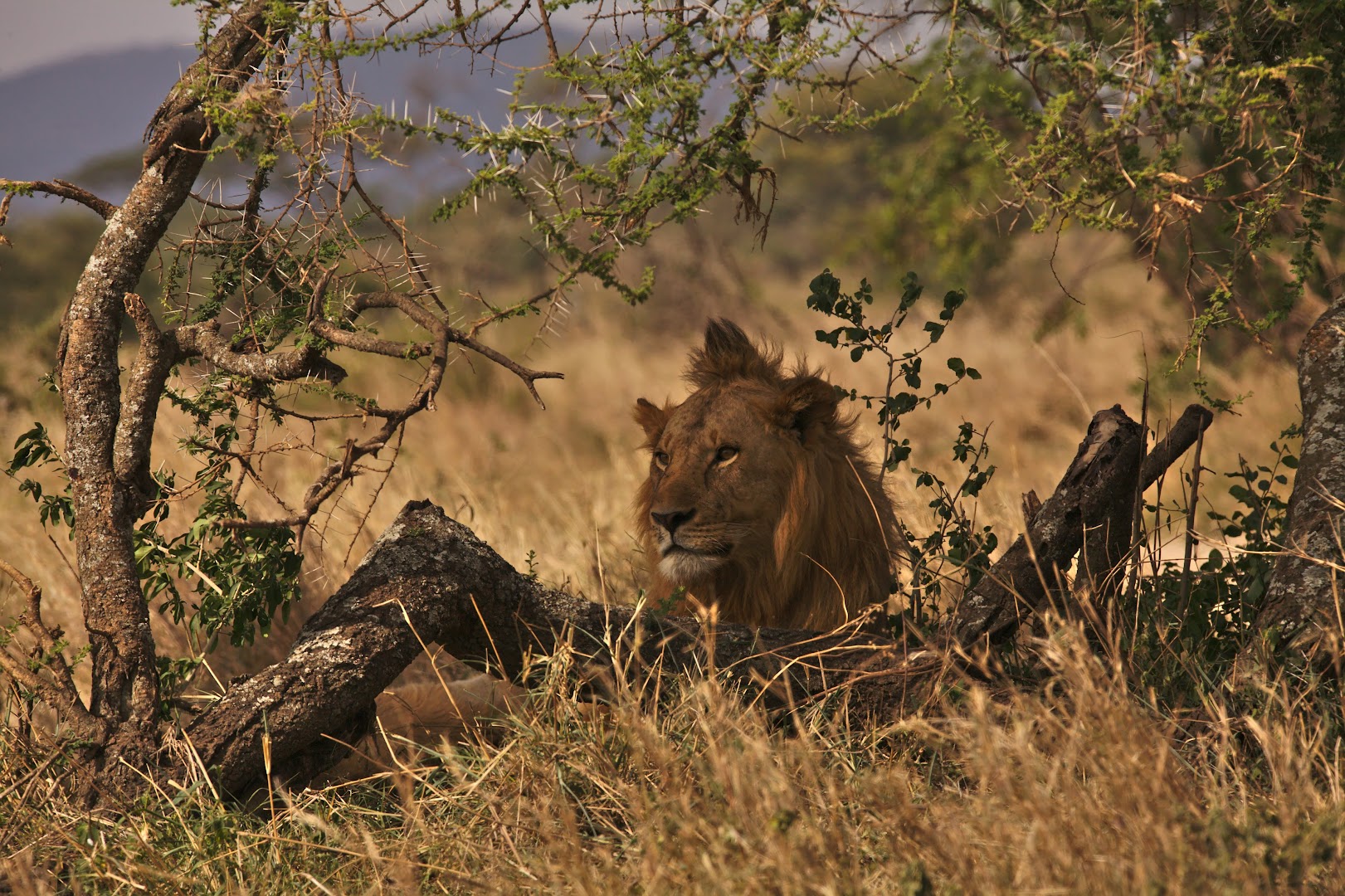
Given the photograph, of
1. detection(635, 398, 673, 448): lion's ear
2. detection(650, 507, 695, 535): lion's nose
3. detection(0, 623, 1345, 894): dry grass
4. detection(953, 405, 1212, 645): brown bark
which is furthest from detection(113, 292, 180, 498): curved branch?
detection(953, 405, 1212, 645): brown bark

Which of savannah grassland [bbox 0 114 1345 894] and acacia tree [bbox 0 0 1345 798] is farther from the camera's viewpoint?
acacia tree [bbox 0 0 1345 798]

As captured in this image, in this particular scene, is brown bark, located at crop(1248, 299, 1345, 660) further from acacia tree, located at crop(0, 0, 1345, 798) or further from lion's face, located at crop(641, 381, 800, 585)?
lion's face, located at crop(641, 381, 800, 585)

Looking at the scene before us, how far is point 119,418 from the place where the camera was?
3791 mm

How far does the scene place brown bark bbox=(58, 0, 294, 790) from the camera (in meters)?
3.66

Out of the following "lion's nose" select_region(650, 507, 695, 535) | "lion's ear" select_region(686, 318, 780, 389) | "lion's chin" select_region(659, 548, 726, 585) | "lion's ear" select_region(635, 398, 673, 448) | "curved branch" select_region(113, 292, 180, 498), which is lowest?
"lion's chin" select_region(659, 548, 726, 585)

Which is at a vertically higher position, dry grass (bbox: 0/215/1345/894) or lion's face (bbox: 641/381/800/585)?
lion's face (bbox: 641/381/800/585)

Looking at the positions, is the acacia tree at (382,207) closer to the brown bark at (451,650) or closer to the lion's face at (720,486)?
the brown bark at (451,650)

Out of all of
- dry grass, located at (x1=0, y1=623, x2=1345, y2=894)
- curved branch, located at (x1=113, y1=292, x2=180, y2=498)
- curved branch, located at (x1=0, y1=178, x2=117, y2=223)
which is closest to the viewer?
dry grass, located at (x1=0, y1=623, x2=1345, y2=894)

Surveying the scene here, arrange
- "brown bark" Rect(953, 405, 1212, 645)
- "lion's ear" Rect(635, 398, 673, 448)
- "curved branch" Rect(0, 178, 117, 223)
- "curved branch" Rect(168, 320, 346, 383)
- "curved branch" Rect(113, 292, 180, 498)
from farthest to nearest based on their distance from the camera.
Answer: "lion's ear" Rect(635, 398, 673, 448) → "brown bark" Rect(953, 405, 1212, 645) → "curved branch" Rect(113, 292, 180, 498) → "curved branch" Rect(0, 178, 117, 223) → "curved branch" Rect(168, 320, 346, 383)

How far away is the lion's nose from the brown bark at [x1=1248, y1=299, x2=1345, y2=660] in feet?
6.13

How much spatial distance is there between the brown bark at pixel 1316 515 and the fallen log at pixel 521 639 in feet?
1.15

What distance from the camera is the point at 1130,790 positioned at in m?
2.41

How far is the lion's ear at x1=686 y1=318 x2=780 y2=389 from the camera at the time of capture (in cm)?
490

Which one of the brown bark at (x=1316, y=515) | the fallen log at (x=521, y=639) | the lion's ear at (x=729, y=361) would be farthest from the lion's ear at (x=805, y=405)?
the brown bark at (x=1316, y=515)
